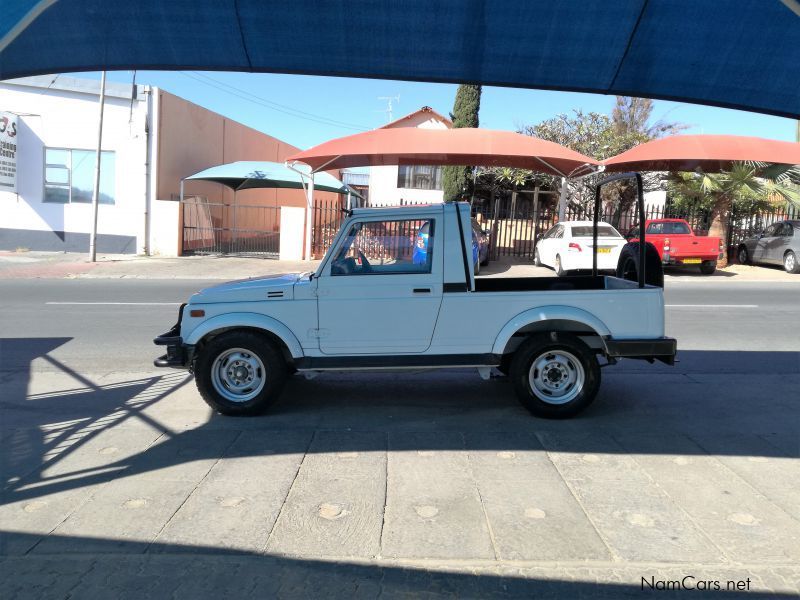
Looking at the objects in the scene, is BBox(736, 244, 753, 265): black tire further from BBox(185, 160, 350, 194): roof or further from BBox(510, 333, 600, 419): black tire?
BBox(510, 333, 600, 419): black tire

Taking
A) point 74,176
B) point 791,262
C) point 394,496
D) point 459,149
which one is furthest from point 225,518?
point 74,176

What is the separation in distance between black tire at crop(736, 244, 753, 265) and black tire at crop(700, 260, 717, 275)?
2928mm

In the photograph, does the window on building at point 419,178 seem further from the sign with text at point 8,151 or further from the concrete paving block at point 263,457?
the concrete paving block at point 263,457

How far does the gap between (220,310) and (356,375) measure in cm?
219

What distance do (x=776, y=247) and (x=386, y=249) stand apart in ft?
60.9

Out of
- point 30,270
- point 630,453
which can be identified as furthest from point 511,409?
point 30,270

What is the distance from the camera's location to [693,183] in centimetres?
2108

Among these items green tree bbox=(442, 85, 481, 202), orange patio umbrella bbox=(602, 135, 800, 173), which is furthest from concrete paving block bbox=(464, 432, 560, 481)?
green tree bbox=(442, 85, 481, 202)

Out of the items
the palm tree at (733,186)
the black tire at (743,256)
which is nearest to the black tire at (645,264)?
the palm tree at (733,186)

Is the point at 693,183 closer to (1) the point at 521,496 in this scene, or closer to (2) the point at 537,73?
(2) the point at 537,73

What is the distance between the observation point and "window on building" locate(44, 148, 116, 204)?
842 inches

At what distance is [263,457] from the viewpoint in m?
4.79

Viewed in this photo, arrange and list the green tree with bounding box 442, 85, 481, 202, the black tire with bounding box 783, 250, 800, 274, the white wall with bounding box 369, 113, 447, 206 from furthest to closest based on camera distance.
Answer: the white wall with bounding box 369, 113, 447, 206 → the green tree with bounding box 442, 85, 481, 202 → the black tire with bounding box 783, 250, 800, 274

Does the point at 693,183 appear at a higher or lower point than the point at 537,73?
higher
